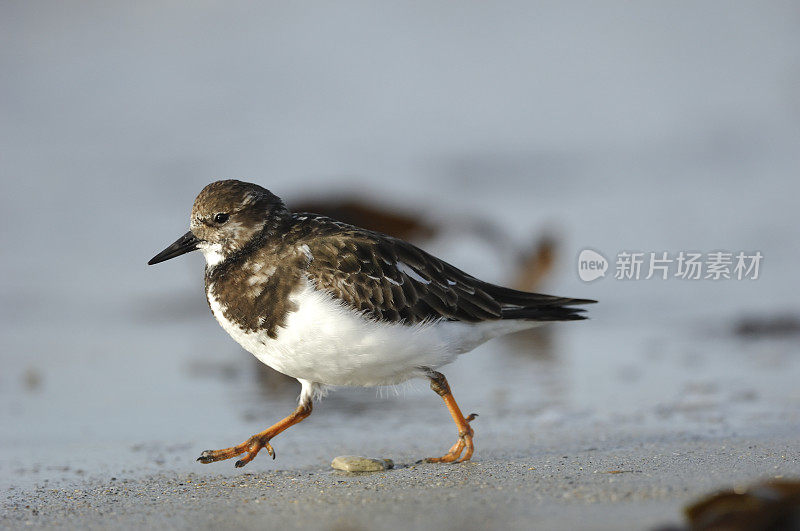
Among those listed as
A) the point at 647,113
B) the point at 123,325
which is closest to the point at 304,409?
the point at 123,325

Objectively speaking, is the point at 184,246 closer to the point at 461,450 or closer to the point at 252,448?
the point at 252,448

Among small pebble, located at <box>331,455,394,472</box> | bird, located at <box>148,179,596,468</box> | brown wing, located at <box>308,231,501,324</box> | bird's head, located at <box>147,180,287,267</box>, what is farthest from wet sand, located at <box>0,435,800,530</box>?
bird's head, located at <box>147,180,287,267</box>

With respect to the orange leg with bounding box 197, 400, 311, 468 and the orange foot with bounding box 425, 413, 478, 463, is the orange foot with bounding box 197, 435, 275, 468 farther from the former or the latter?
the orange foot with bounding box 425, 413, 478, 463

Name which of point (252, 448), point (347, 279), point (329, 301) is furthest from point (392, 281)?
point (252, 448)

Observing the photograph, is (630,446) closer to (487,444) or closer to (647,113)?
(487,444)

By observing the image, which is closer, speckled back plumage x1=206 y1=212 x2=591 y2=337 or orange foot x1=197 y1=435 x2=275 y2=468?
speckled back plumage x1=206 y1=212 x2=591 y2=337

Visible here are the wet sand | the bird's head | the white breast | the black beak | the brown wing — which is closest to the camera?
the wet sand
